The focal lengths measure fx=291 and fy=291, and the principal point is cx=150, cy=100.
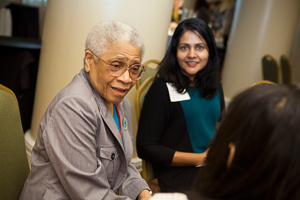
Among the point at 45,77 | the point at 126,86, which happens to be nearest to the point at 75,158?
the point at 126,86

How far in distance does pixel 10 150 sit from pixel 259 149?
0.87 metres

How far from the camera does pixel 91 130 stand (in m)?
1.08

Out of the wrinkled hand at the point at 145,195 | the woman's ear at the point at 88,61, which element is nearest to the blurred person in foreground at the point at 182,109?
the wrinkled hand at the point at 145,195

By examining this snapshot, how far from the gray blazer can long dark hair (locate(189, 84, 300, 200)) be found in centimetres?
54

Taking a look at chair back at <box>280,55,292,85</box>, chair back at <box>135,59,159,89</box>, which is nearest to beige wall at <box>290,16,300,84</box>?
chair back at <box>280,55,292,85</box>

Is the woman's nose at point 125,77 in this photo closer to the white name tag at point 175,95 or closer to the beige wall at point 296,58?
the white name tag at point 175,95

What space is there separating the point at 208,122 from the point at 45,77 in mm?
1277

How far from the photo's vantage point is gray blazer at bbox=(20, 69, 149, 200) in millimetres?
1021

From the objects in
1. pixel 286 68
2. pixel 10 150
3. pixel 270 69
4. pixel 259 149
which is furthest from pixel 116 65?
pixel 286 68

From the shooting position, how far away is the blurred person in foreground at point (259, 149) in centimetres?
56

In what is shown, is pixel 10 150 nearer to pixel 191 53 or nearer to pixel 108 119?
pixel 108 119

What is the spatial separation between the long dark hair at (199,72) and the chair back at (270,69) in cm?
212

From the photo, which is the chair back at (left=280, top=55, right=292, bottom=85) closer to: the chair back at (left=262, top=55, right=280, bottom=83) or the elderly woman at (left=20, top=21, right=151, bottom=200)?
the chair back at (left=262, top=55, right=280, bottom=83)

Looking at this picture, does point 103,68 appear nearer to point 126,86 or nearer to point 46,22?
point 126,86
